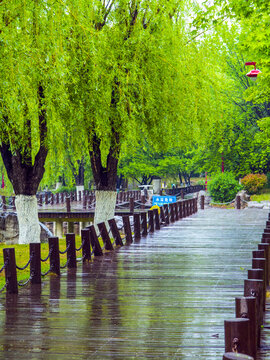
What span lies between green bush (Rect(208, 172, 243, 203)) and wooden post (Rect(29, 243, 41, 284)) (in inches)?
1442

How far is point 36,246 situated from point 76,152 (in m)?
9.08

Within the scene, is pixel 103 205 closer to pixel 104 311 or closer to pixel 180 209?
pixel 180 209

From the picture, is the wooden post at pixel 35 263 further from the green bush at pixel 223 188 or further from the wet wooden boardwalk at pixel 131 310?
the green bush at pixel 223 188

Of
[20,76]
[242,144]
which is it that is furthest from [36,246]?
[242,144]

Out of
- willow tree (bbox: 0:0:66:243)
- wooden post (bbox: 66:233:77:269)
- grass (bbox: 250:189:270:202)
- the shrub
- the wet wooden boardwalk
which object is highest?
willow tree (bbox: 0:0:66:243)

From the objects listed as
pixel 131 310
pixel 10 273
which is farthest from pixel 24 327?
pixel 10 273

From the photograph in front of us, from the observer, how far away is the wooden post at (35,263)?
11633 millimetres

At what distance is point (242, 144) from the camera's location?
5225 cm

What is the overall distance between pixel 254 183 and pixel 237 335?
45333 millimetres

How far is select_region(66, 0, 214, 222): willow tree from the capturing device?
18.1 m

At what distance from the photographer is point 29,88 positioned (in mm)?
16062

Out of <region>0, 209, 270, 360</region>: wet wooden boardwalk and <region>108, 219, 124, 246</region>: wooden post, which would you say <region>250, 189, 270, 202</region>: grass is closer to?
<region>108, 219, 124, 246</region>: wooden post

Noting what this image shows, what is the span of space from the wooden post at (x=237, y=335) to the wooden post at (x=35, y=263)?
6766 millimetres

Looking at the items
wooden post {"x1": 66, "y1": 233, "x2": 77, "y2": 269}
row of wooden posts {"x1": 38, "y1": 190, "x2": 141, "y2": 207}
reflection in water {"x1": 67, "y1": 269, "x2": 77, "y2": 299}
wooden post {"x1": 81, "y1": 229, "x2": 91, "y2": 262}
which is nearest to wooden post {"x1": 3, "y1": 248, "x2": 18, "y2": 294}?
reflection in water {"x1": 67, "y1": 269, "x2": 77, "y2": 299}
